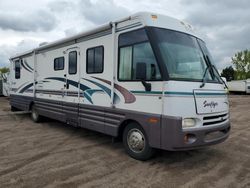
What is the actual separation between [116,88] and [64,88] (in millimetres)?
2557

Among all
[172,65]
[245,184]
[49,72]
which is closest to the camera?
[245,184]

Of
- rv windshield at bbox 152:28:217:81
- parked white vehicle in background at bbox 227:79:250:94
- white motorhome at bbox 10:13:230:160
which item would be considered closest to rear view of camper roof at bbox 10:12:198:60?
white motorhome at bbox 10:13:230:160

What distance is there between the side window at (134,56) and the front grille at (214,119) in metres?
1.21

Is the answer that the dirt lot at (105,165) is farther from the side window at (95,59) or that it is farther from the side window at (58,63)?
the side window at (58,63)

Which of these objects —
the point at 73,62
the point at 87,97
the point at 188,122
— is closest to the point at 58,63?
the point at 73,62

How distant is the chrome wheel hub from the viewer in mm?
5102

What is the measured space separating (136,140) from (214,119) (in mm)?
1591

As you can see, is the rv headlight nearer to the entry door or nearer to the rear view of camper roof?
the rear view of camper roof

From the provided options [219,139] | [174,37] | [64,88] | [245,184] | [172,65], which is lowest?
[245,184]

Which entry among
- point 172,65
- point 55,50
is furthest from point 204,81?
point 55,50

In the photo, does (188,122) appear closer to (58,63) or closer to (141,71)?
(141,71)

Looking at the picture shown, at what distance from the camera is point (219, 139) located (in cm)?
501

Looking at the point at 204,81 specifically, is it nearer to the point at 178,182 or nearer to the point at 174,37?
the point at 174,37

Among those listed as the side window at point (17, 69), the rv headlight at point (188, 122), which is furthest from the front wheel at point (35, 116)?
the rv headlight at point (188, 122)
